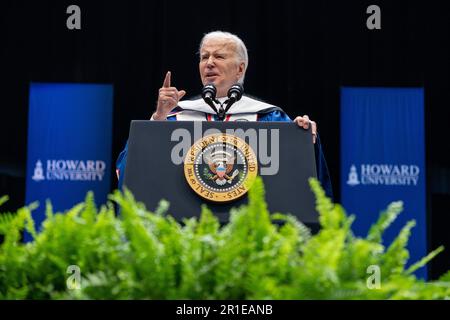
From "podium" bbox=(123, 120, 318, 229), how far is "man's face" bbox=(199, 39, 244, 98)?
933 millimetres

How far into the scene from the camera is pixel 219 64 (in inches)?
156

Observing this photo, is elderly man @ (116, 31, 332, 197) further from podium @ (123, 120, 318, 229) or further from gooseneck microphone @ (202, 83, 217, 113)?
podium @ (123, 120, 318, 229)

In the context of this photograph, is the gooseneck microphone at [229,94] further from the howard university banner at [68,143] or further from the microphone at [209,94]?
the howard university banner at [68,143]

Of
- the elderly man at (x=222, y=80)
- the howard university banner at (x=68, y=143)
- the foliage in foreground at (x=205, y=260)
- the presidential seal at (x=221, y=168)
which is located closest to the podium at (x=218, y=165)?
the presidential seal at (x=221, y=168)

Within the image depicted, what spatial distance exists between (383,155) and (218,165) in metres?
6.03

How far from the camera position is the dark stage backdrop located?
29.0 ft

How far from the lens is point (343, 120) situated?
8.91 m

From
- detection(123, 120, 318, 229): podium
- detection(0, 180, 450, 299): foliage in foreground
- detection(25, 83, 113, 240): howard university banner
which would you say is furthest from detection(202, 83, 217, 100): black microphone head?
detection(25, 83, 113, 240): howard university banner

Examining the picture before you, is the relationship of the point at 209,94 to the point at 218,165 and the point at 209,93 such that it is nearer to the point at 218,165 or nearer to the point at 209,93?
the point at 209,93

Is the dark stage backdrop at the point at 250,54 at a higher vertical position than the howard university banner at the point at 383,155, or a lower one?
higher

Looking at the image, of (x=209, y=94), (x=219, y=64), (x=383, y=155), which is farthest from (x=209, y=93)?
(x=383, y=155)

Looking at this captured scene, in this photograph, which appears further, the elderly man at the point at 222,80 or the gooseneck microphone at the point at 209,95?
the elderly man at the point at 222,80

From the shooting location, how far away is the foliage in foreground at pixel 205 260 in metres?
1.22

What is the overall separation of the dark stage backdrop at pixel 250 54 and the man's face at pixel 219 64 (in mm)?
4800
